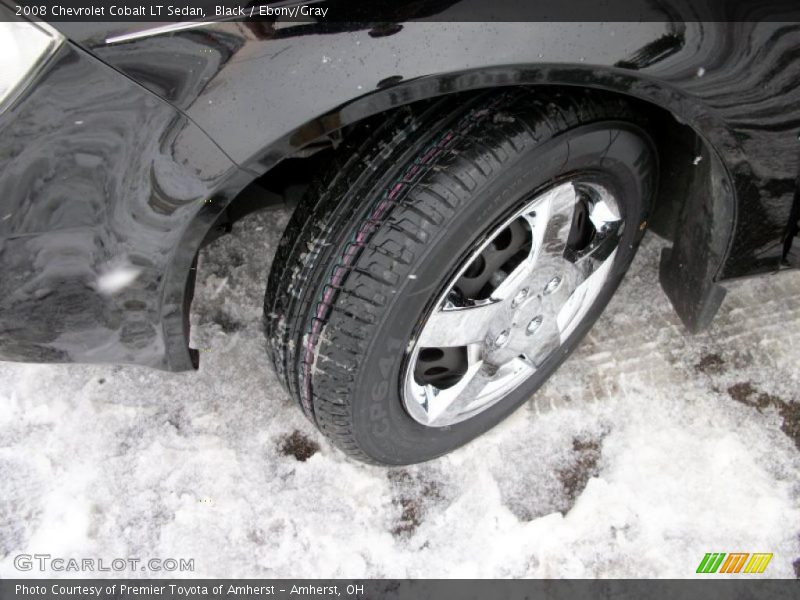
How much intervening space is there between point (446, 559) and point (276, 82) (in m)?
1.43

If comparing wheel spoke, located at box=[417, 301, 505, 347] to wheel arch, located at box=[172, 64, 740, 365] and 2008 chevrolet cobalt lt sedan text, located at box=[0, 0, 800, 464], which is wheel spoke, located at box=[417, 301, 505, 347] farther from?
wheel arch, located at box=[172, 64, 740, 365]

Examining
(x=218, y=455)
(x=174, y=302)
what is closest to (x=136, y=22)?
(x=174, y=302)

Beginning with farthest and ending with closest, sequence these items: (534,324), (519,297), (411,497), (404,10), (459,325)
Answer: (411,497) → (534,324) → (519,297) → (459,325) → (404,10)

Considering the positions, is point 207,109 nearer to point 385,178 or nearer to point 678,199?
point 385,178

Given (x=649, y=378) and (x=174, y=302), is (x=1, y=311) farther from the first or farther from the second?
(x=649, y=378)

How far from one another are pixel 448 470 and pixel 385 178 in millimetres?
1059

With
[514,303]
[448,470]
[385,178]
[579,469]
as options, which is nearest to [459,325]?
[514,303]

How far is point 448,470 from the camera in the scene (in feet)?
7.10

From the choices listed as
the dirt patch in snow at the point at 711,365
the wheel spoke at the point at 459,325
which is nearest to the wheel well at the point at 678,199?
the dirt patch in snow at the point at 711,365

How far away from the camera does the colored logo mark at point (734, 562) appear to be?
2014 mm

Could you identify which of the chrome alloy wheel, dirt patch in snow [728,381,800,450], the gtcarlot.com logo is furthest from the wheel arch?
the gtcarlot.com logo

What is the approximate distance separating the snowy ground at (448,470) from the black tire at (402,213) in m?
0.52

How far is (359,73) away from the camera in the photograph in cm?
122

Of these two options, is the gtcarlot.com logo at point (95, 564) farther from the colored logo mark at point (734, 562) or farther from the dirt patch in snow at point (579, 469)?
the colored logo mark at point (734, 562)
